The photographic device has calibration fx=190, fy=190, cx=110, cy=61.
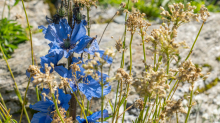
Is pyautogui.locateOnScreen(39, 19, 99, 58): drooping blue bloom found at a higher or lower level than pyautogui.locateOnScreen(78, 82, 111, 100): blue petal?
higher

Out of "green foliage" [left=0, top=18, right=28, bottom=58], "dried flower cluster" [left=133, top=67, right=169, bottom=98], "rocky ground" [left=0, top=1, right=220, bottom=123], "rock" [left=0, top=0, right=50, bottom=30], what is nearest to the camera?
"dried flower cluster" [left=133, top=67, right=169, bottom=98]

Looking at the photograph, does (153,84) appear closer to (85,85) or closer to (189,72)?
(189,72)

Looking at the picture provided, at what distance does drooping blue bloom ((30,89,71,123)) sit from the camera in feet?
2.38

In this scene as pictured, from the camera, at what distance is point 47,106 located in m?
0.74

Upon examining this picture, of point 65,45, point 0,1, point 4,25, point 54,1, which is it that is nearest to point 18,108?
point 65,45

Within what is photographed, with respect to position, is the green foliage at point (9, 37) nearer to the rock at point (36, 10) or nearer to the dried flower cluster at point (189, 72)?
the rock at point (36, 10)

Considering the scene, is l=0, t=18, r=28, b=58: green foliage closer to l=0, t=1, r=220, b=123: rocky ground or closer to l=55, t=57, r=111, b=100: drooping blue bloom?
l=0, t=1, r=220, b=123: rocky ground

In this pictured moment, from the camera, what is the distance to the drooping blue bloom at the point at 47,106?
0.73 m

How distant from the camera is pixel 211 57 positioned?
1.88m

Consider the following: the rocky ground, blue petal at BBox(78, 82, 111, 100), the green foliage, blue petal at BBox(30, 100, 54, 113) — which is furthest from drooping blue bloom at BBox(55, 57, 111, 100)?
the green foliage

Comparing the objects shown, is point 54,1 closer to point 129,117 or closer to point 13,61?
point 13,61

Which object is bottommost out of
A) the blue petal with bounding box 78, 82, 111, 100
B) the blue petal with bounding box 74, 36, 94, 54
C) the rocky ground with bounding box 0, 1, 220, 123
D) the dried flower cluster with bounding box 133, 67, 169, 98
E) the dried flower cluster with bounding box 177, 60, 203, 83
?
the rocky ground with bounding box 0, 1, 220, 123

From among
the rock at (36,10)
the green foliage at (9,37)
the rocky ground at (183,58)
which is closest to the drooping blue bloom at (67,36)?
the rocky ground at (183,58)

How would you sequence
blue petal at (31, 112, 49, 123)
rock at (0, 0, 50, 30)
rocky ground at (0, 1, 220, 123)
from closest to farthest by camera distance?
blue petal at (31, 112, 49, 123)
rocky ground at (0, 1, 220, 123)
rock at (0, 0, 50, 30)
